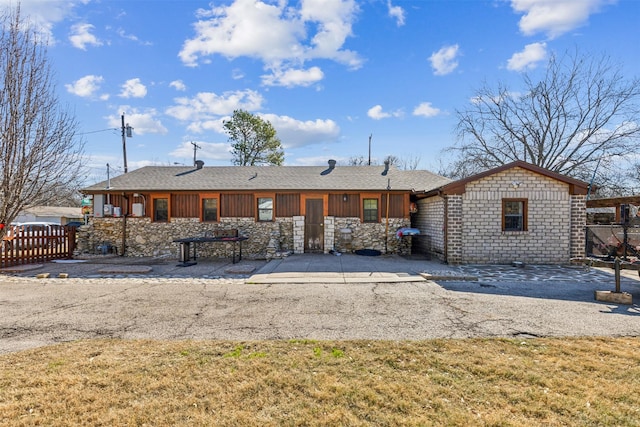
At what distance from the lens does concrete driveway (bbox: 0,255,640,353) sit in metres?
4.86

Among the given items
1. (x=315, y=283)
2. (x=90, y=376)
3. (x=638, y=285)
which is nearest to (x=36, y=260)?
(x=315, y=283)

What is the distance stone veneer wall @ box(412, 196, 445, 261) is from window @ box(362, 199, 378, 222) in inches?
83.0

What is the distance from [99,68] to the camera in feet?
34.9

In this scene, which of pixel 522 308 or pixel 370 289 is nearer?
pixel 522 308

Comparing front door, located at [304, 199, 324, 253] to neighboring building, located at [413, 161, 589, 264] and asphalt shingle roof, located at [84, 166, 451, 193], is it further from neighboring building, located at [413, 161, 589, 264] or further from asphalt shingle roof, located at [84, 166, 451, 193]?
neighboring building, located at [413, 161, 589, 264]

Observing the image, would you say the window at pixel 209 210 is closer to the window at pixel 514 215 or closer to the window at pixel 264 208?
the window at pixel 264 208

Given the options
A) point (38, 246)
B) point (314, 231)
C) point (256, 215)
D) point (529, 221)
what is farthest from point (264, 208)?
point (529, 221)

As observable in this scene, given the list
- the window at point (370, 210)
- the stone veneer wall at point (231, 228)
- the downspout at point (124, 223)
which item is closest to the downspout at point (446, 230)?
the stone veneer wall at point (231, 228)

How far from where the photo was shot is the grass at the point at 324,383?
2.75m

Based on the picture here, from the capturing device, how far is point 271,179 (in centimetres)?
1542

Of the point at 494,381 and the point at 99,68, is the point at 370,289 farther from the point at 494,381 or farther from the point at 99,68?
the point at 99,68

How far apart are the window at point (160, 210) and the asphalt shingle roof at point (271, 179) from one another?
700mm

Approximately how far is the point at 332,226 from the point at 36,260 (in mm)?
11248

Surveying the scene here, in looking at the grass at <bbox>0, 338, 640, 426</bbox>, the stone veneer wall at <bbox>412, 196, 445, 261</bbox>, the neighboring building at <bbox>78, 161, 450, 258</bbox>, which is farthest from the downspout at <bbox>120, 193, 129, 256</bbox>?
the stone veneer wall at <bbox>412, 196, 445, 261</bbox>
